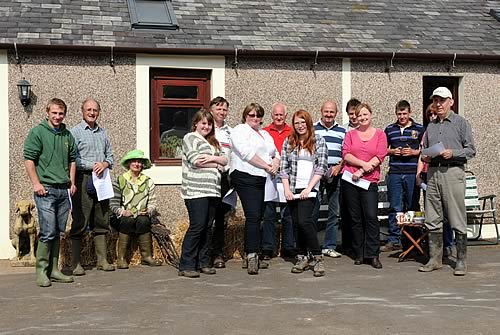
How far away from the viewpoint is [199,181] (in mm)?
7348

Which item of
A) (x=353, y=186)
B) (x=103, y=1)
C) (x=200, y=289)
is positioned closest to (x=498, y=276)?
(x=353, y=186)

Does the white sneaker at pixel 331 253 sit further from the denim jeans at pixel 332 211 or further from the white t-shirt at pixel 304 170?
the white t-shirt at pixel 304 170

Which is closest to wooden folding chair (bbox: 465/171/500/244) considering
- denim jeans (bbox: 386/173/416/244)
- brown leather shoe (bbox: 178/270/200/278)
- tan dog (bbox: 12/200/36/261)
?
denim jeans (bbox: 386/173/416/244)

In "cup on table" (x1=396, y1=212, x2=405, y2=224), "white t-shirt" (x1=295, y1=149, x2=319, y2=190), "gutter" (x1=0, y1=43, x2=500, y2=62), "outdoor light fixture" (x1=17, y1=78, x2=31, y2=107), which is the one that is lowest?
"cup on table" (x1=396, y1=212, x2=405, y2=224)

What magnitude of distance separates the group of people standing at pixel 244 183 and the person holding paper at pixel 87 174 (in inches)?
0.5

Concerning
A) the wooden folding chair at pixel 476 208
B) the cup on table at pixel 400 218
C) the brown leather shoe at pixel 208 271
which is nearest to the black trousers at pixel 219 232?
the brown leather shoe at pixel 208 271

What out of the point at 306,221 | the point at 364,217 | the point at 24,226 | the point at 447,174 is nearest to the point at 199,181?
the point at 306,221

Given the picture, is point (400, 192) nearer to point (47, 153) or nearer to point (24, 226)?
point (47, 153)

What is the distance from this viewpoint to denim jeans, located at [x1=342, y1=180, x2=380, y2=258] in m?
7.96

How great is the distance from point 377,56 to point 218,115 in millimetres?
3439

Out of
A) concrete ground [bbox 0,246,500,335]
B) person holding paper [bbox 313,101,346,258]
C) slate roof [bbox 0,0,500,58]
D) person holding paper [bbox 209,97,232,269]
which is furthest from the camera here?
slate roof [bbox 0,0,500,58]

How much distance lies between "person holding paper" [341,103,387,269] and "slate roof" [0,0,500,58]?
234cm

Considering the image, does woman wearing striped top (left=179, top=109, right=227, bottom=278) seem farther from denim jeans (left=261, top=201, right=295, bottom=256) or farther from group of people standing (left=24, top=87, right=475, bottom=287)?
denim jeans (left=261, top=201, right=295, bottom=256)

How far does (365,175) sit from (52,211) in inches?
142
